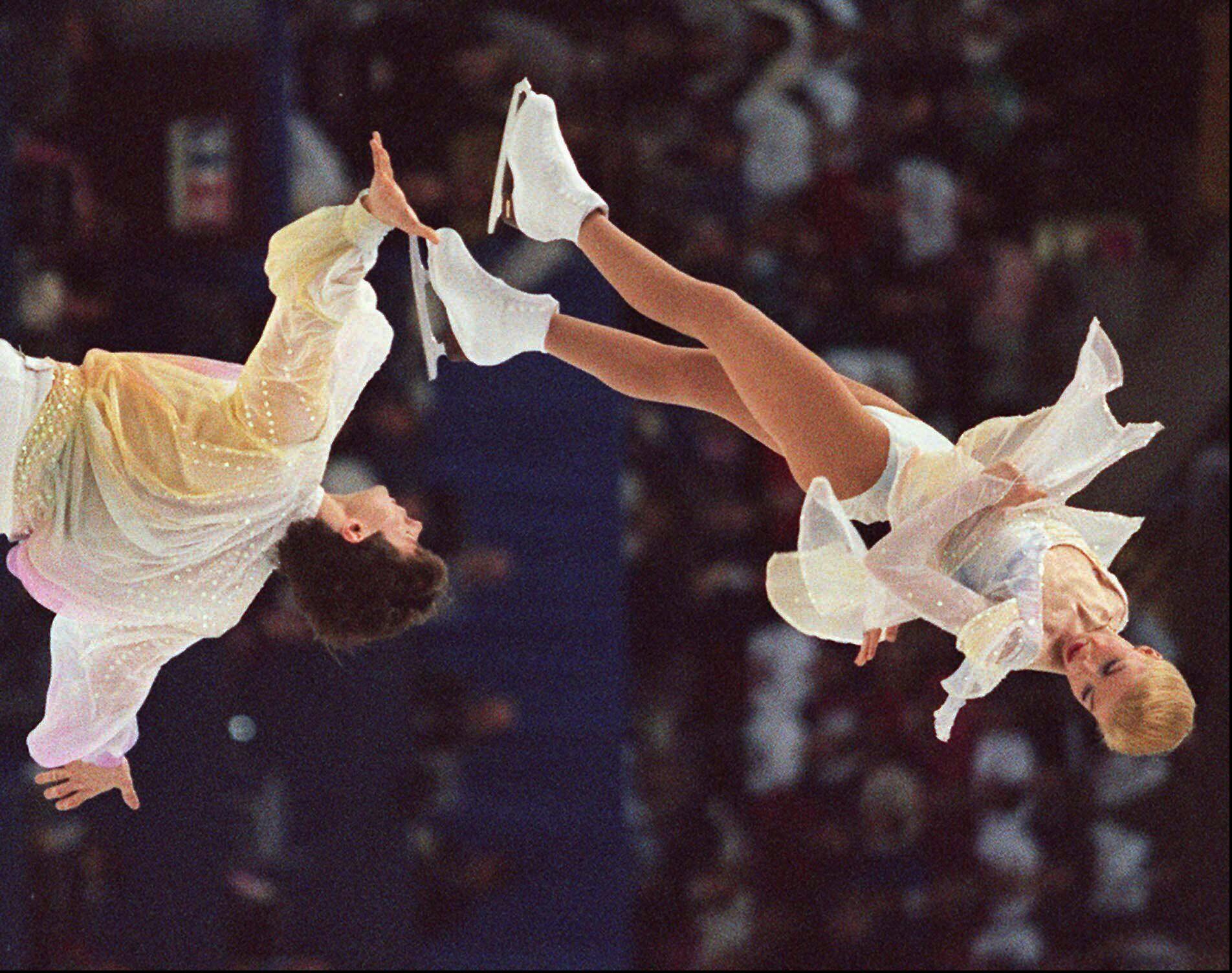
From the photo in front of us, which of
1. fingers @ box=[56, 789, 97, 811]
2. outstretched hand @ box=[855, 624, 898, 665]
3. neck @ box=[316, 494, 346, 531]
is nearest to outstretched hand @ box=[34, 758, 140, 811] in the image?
fingers @ box=[56, 789, 97, 811]

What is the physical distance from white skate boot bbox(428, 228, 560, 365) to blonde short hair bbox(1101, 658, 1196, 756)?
4.74 feet

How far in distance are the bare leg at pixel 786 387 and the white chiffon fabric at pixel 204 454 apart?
63 centimetres

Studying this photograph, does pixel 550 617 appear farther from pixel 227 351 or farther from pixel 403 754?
pixel 227 351

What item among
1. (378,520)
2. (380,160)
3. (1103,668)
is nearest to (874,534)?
(1103,668)

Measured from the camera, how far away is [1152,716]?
273 cm

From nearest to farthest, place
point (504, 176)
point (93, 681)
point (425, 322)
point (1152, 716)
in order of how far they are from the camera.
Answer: point (1152, 716)
point (93, 681)
point (425, 322)
point (504, 176)

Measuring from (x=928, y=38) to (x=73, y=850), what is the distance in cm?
441

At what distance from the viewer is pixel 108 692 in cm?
326

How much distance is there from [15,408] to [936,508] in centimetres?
170

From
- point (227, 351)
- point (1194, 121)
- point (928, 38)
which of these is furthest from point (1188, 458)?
point (227, 351)

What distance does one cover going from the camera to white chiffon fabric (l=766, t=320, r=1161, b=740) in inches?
111

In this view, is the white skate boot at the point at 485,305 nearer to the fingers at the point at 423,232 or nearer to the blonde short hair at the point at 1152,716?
the fingers at the point at 423,232

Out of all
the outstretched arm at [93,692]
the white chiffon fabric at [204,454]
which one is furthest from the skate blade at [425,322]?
the outstretched arm at [93,692]

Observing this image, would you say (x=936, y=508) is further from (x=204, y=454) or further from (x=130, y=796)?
(x=130, y=796)
